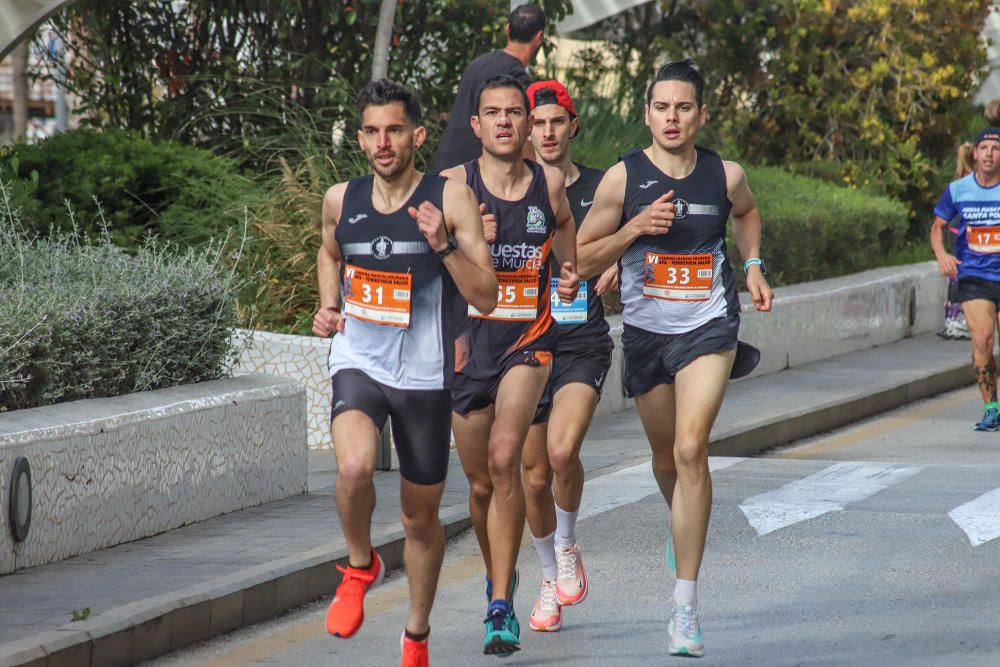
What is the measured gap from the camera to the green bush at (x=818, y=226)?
56.7 feet

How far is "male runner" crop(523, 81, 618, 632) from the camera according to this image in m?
6.74

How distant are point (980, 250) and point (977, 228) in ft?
0.63

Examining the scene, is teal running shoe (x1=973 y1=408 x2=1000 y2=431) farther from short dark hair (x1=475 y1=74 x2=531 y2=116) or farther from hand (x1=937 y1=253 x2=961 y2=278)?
short dark hair (x1=475 y1=74 x2=531 y2=116)

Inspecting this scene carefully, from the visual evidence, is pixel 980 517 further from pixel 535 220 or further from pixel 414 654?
pixel 414 654

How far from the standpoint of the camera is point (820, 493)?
9688mm

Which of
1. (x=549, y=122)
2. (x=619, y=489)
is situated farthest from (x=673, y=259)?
(x=619, y=489)

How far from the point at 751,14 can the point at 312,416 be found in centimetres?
1132

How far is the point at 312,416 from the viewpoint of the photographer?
11.8 meters

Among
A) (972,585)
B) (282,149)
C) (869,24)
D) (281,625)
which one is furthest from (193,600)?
(869,24)

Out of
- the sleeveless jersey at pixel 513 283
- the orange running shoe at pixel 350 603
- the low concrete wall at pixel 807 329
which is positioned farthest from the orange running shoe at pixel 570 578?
the low concrete wall at pixel 807 329

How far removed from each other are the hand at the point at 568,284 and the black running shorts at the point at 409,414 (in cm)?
97

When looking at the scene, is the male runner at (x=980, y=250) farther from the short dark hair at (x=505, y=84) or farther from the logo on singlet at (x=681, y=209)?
the short dark hair at (x=505, y=84)

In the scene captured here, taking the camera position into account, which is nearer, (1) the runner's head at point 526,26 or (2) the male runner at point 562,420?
(2) the male runner at point 562,420

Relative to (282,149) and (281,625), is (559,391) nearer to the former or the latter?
(281,625)
